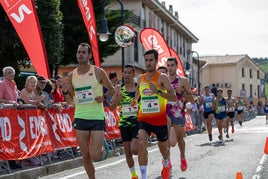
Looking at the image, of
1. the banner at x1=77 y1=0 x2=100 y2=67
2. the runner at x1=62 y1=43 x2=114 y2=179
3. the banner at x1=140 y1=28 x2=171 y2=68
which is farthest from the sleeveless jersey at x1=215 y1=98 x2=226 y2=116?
the runner at x1=62 y1=43 x2=114 y2=179

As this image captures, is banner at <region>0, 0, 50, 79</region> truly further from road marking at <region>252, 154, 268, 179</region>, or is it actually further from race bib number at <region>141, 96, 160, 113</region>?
road marking at <region>252, 154, 268, 179</region>

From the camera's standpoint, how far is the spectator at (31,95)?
36.0 ft

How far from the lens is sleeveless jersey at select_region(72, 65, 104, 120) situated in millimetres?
7504

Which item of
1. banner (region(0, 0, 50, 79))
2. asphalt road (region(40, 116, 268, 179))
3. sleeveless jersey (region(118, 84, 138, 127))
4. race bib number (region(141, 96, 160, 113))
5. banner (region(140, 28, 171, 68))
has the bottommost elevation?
asphalt road (region(40, 116, 268, 179))

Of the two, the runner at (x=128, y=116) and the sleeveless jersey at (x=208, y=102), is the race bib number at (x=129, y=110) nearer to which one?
the runner at (x=128, y=116)

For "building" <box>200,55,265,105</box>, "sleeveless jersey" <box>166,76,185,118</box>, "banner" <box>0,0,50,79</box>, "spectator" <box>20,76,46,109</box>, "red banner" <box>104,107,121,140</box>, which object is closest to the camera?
"sleeveless jersey" <box>166,76,185,118</box>

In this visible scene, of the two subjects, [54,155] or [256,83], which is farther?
[256,83]

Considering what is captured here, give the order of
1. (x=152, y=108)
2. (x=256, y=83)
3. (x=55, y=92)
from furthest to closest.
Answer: (x=256, y=83)
(x=55, y=92)
(x=152, y=108)

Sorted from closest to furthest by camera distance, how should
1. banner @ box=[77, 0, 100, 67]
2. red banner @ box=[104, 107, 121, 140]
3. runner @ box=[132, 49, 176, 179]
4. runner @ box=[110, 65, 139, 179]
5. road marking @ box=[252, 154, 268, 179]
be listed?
1. runner @ box=[132, 49, 176, 179]
2. runner @ box=[110, 65, 139, 179]
3. road marking @ box=[252, 154, 268, 179]
4. red banner @ box=[104, 107, 121, 140]
5. banner @ box=[77, 0, 100, 67]

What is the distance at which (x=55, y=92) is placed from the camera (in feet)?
42.2

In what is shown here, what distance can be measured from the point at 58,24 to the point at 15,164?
44.8ft

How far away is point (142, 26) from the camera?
44.2 metres

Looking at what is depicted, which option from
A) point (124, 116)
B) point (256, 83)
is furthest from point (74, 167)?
point (256, 83)

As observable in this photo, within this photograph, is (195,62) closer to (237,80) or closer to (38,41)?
(237,80)
